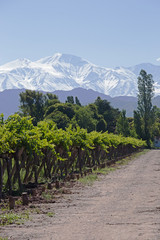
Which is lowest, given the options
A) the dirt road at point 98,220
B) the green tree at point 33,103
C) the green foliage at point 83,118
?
the dirt road at point 98,220

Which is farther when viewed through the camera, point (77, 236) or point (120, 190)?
point (120, 190)

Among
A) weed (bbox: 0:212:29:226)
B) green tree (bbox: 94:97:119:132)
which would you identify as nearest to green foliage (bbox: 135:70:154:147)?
green tree (bbox: 94:97:119:132)

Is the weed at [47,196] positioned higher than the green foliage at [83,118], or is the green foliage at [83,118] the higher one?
the green foliage at [83,118]

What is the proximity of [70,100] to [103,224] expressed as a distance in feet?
395

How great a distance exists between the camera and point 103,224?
34.8 ft

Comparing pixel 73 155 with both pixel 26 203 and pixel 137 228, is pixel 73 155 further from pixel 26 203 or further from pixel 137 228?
pixel 137 228

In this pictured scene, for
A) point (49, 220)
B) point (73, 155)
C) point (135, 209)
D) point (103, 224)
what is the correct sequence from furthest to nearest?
point (73, 155), point (135, 209), point (49, 220), point (103, 224)

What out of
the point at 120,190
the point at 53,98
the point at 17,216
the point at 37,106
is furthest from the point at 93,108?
the point at 17,216

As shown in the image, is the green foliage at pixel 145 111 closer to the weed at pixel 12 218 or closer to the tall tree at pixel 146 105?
the tall tree at pixel 146 105

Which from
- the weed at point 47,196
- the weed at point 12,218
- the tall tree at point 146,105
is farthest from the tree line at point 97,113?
the weed at point 12,218

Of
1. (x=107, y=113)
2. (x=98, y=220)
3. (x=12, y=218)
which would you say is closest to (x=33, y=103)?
(x=107, y=113)

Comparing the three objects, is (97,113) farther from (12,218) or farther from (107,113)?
(12,218)

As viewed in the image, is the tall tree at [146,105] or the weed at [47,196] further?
the tall tree at [146,105]

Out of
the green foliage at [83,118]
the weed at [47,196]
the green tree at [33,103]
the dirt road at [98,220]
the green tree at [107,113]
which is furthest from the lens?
the green tree at [107,113]
